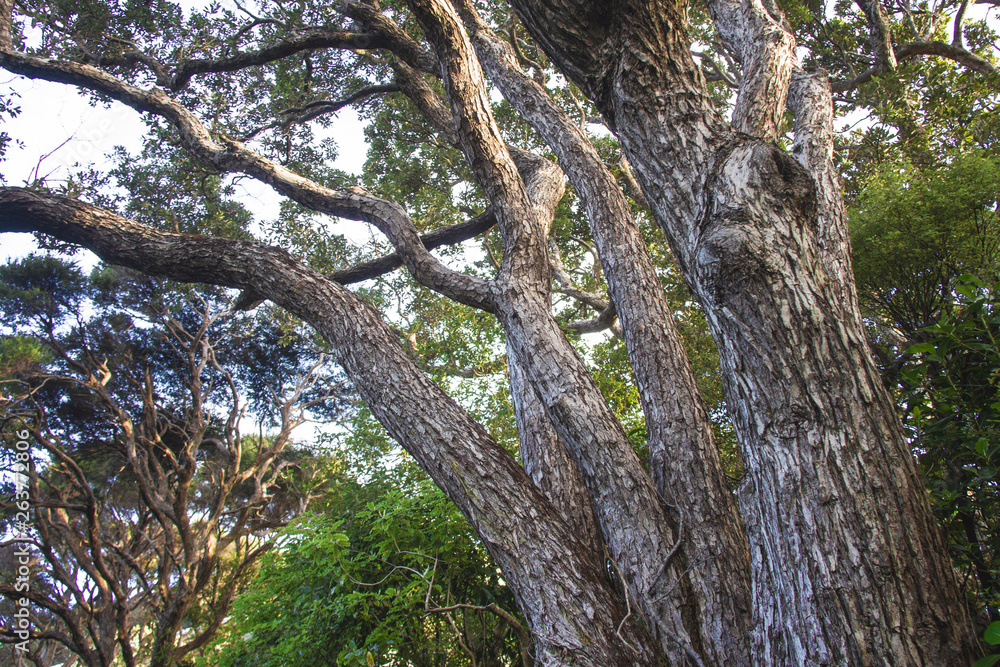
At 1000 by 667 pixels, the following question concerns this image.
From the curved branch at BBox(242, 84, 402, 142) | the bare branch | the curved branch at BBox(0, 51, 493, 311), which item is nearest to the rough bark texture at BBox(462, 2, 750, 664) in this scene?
the curved branch at BBox(0, 51, 493, 311)

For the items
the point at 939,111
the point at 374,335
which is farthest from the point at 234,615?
the point at 939,111

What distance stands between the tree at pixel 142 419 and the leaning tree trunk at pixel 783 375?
6989mm

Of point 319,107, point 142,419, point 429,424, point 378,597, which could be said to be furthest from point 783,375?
point 142,419

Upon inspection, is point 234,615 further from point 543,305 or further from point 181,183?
point 181,183

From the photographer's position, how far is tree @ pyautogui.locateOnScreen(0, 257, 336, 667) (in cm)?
683

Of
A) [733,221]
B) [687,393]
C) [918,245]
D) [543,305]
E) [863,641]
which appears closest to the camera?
[863,641]

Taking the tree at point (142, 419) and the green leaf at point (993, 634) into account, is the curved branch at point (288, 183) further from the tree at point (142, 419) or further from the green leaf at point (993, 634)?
the tree at point (142, 419)

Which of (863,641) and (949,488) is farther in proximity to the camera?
Result: (949,488)

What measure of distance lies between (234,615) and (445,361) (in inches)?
156

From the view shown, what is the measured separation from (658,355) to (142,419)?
33.3ft

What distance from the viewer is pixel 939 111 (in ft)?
17.3

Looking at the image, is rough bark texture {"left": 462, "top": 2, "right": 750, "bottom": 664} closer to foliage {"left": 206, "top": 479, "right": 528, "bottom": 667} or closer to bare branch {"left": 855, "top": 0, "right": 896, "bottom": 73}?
foliage {"left": 206, "top": 479, "right": 528, "bottom": 667}

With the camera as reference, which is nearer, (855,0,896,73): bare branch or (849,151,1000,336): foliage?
(849,151,1000,336): foliage

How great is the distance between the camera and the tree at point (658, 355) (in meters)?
1.24
